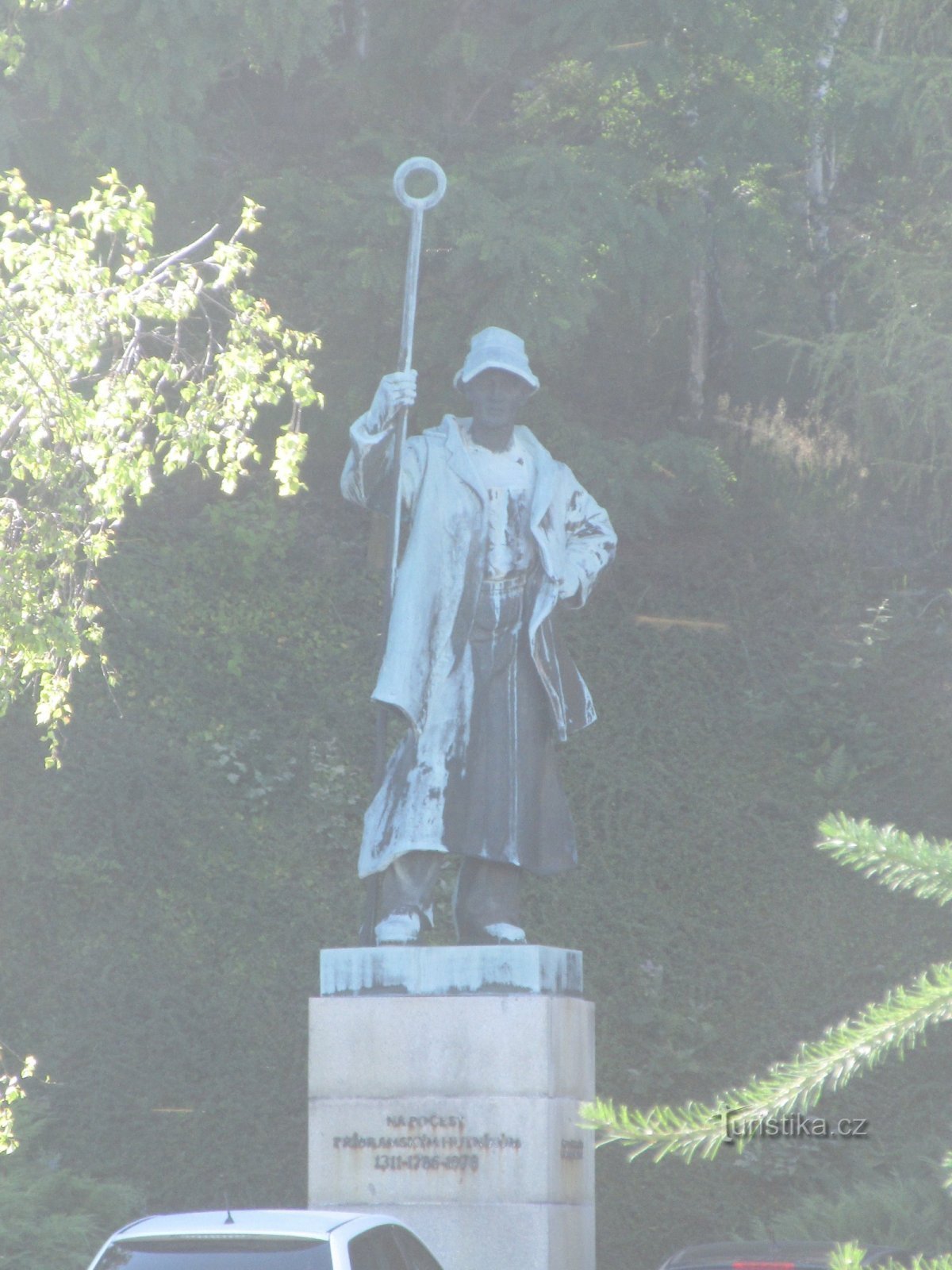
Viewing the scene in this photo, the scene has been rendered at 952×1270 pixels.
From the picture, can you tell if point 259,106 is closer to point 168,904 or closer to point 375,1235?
point 168,904

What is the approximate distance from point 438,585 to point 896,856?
5341mm

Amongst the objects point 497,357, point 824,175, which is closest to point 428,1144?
point 497,357

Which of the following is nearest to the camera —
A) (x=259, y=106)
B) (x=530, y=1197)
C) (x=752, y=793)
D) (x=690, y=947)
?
(x=530, y=1197)

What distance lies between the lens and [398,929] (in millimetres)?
6578

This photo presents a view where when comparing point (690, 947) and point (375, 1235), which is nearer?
point (375, 1235)

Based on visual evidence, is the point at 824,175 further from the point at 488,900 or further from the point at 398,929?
the point at 398,929

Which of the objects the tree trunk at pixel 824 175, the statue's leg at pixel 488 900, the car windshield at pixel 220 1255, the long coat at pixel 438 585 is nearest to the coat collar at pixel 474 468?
the long coat at pixel 438 585

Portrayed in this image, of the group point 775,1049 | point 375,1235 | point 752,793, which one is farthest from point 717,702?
point 375,1235

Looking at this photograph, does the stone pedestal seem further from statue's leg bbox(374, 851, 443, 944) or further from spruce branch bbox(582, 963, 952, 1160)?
spruce branch bbox(582, 963, 952, 1160)

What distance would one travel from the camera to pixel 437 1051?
20.4 ft

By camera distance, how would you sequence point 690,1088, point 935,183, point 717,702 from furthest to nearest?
point 935,183 → point 717,702 → point 690,1088

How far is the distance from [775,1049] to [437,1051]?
4.72m

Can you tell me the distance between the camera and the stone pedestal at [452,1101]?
608 centimetres

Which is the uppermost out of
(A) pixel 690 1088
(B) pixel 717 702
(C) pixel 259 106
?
(C) pixel 259 106
